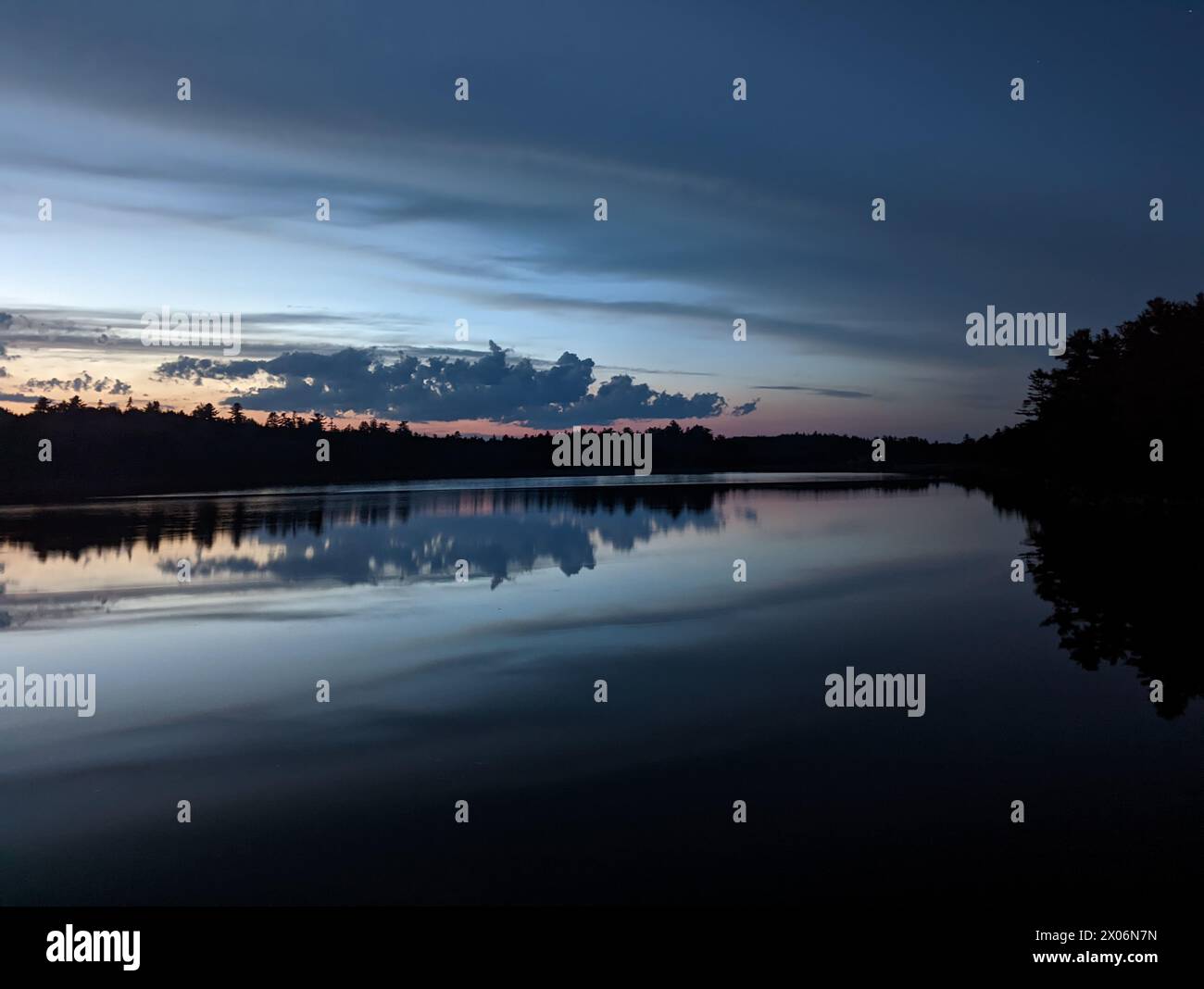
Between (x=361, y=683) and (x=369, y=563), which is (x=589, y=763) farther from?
(x=369, y=563)

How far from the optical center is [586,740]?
13883 millimetres

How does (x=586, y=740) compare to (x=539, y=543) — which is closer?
(x=586, y=740)

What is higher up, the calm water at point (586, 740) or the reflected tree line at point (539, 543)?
the reflected tree line at point (539, 543)

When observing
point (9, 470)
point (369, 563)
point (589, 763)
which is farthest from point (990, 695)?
point (9, 470)

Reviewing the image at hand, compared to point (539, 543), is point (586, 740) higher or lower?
lower

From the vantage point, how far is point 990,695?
1653 centimetres

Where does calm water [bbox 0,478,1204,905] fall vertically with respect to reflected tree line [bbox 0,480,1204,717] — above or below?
below

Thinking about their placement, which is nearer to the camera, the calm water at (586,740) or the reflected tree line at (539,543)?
the calm water at (586,740)

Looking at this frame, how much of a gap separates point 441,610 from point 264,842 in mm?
14094

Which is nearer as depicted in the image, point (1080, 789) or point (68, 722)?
point (1080, 789)

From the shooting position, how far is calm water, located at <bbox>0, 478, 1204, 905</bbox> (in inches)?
386

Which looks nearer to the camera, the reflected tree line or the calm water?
the calm water

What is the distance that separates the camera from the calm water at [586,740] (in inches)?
386
